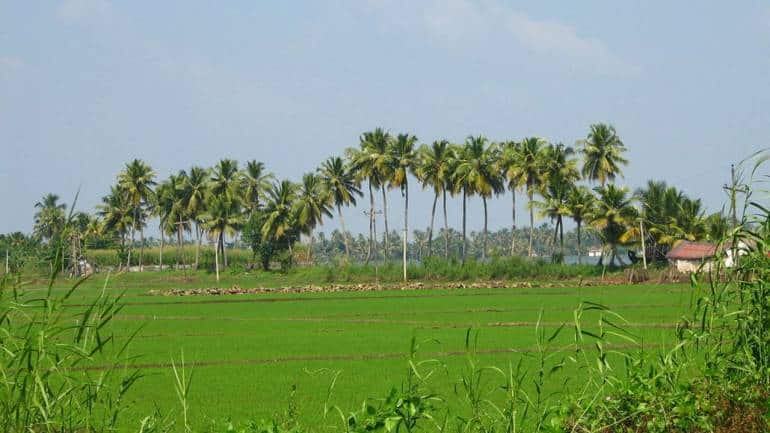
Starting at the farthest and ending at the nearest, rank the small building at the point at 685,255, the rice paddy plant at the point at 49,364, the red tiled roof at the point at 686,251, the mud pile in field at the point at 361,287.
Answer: the red tiled roof at the point at 686,251 → the small building at the point at 685,255 → the mud pile in field at the point at 361,287 → the rice paddy plant at the point at 49,364

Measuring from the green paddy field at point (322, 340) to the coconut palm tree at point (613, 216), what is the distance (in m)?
16.1

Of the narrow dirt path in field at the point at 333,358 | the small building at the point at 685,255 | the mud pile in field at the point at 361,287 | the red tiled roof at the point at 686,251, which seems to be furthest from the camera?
the red tiled roof at the point at 686,251

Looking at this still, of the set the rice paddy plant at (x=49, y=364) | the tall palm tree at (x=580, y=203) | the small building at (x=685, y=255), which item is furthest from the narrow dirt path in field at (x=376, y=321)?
the tall palm tree at (x=580, y=203)

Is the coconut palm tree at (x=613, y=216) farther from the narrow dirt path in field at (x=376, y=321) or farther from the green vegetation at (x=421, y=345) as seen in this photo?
the narrow dirt path in field at (x=376, y=321)

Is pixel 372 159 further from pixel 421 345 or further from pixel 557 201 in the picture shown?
pixel 421 345

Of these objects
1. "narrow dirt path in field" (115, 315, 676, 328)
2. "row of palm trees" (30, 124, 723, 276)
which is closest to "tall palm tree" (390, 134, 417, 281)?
"row of palm trees" (30, 124, 723, 276)

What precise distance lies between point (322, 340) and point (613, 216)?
3742 centimetres

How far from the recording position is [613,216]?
54.2 m

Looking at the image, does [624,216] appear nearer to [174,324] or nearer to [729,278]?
[174,324]

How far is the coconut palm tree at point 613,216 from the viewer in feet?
177

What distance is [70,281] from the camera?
4.75 metres

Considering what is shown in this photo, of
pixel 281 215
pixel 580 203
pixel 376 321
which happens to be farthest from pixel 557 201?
pixel 376 321

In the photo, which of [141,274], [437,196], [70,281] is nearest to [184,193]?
[141,274]

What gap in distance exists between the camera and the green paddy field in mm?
10984
